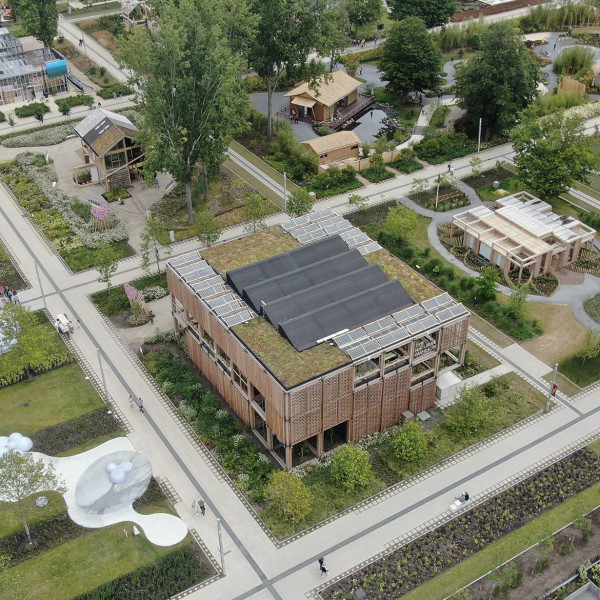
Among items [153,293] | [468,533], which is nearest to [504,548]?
[468,533]

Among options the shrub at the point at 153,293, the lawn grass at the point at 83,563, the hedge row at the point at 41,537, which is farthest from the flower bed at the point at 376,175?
the hedge row at the point at 41,537

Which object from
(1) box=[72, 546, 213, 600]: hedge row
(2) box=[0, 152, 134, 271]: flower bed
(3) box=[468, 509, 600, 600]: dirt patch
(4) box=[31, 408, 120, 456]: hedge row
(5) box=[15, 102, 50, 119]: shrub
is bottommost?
(3) box=[468, 509, 600, 600]: dirt patch

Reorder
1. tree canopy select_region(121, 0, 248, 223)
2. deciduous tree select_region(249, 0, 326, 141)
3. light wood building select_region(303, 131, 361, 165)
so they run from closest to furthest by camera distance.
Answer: tree canopy select_region(121, 0, 248, 223)
deciduous tree select_region(249, 0, 326, 141)
light wood building select_region(303, 131, 361, 165)

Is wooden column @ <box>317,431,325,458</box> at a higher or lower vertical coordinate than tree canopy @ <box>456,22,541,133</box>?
lower

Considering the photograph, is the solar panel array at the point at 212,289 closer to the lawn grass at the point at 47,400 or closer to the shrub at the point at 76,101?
the lawn grass at the point at 47,400

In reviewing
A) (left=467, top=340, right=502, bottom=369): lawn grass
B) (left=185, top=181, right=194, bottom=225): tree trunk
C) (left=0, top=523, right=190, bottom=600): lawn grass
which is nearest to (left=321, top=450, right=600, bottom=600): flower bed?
(left=467, top=340, right=502, bottom=369): lawn grass

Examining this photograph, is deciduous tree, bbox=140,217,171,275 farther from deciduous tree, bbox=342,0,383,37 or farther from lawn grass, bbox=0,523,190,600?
deciduous tree, bbox=342,0,383,37
